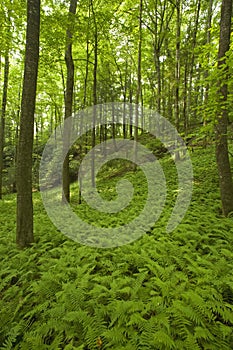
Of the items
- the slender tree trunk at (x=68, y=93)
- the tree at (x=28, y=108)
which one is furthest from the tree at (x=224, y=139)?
the slender tree trunk at (x=68, y=93)

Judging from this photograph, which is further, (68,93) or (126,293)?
(68,93)

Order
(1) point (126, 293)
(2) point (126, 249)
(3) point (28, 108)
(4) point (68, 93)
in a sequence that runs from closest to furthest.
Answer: (1) point (126, 293)
(2) point (126, 249)
(3) point (28, 108)
(4) point (68, 93)

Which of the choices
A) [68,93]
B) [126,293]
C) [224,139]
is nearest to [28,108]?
[126,293]

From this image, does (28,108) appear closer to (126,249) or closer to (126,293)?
(126,249)

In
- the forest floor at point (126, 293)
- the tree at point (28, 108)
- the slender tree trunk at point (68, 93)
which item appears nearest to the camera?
the forest floor at point (126, 293)

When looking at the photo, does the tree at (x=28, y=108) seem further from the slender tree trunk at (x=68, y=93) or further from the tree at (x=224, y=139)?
the tree at (x=224, y=139)

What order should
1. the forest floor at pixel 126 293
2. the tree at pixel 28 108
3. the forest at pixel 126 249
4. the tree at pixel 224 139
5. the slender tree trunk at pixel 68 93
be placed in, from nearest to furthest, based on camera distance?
the forest floor at pixel 126 293 → the forest at pixel 126 249 → the tree at pixel 28 108 → the tree at pixel 224 139 → the slender tree trunk at pixel 68 93

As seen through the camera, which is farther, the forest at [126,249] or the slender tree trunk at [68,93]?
the slender tree trunk at [68,93]

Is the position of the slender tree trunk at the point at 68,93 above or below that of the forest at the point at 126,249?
above

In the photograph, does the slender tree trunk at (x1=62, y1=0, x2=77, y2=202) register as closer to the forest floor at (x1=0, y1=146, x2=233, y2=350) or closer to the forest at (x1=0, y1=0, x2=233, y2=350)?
the forest at (x1=0, y1=0, x2=233, y2=350)

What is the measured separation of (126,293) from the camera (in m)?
3.62

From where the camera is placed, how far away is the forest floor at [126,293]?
2.69 metres

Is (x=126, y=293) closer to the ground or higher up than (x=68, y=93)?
closer to the ground

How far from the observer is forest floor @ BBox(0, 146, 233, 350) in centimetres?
269
